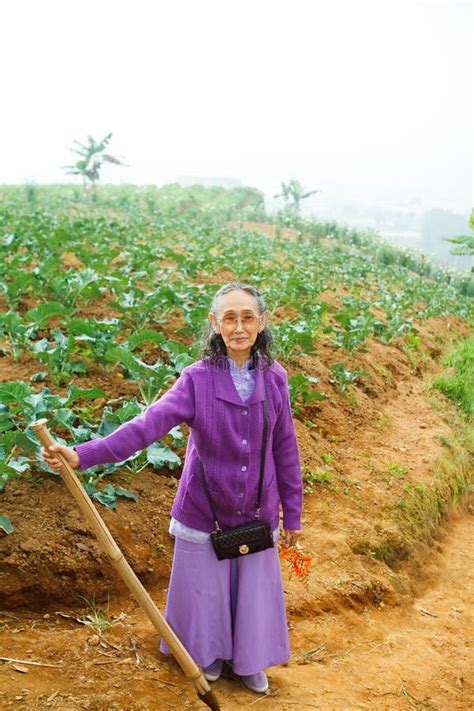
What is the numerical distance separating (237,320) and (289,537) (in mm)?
848

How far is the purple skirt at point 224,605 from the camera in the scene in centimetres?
257

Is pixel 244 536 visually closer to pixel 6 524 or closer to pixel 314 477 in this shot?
pixel 6 524

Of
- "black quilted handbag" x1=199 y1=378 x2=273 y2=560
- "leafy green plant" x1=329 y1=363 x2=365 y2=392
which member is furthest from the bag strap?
"leafy green plant" x1=329 y1=363 x2=365 y2=392

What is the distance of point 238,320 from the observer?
2.46 metres

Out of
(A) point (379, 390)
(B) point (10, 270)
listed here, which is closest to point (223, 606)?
(A) point (379, 390)

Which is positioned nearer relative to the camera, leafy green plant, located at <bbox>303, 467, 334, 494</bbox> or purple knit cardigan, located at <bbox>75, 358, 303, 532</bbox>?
purple knit cardigan, located at <bbox>75, 358, 303, 532</bbox>

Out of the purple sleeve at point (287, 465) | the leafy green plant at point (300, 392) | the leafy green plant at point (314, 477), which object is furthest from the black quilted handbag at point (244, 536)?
the leafy green plant at point (300, 392)

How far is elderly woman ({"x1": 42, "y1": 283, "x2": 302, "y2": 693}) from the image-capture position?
2.47 m

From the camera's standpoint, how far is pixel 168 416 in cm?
242

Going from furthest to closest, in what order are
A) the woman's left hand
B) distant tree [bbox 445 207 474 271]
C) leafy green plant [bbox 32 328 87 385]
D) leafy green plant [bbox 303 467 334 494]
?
distant tree [bbox 445 207 474 271] → leafy green plant [bbox 303 467 334 494] → leafy green plant [bbox 32 328 87 385] → the woman's left hand

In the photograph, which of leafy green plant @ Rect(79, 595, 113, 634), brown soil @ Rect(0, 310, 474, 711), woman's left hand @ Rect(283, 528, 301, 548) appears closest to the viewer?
brown soil @ Rect(0, 310, 474, 711)

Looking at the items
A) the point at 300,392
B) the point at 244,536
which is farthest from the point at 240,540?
the point at 300,392

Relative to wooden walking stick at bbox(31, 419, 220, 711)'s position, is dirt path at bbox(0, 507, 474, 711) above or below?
below

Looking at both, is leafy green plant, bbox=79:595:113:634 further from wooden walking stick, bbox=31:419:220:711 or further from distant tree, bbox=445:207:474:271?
distant tree, bbox=445:207:474:271
